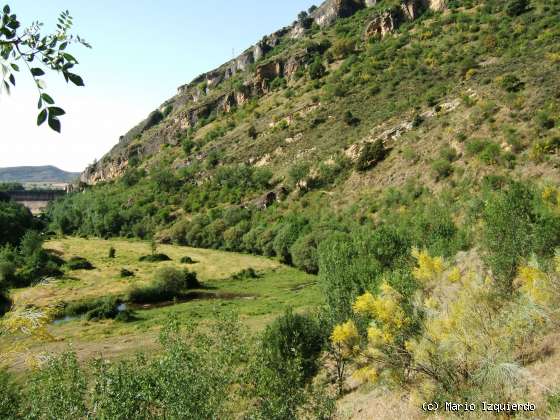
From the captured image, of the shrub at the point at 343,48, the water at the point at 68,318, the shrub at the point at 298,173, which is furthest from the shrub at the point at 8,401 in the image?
the shrub at the point at 343,48

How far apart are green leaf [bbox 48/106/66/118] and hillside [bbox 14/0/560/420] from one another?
8.55m

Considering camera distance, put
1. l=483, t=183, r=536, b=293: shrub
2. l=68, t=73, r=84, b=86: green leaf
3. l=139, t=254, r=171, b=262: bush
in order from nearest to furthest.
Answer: l=68, t=73, r=84, b=86: green leaf, l=483, t=183, r=536, b=293: shrub, l=139, t=254, r=171, b=262: bush

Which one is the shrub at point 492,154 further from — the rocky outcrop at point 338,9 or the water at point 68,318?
the rocky outcrop at point 338,9

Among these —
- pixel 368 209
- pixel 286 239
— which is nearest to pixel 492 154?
pixel 368 209

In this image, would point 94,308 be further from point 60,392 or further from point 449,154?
point 449,154

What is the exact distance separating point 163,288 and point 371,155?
37.3 metres

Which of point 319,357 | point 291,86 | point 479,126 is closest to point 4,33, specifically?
point 319,357

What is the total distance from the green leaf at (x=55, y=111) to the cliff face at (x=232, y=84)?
4403 inches

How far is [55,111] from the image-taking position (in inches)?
117

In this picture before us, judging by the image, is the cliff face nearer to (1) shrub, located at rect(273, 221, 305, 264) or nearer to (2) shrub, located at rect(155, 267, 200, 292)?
(1) shrub, located at rect(273, 221, 305, 264)

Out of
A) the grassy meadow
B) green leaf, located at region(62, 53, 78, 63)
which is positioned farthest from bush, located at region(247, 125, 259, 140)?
green leaf, located at region(62, 53, 78, 63)

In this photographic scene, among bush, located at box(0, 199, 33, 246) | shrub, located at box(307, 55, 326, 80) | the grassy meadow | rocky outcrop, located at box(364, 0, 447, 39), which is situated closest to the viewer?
the grassy meadow

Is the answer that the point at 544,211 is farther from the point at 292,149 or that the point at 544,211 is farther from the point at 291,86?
the point at 291,86

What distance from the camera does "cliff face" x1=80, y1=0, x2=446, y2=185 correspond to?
104 metres
